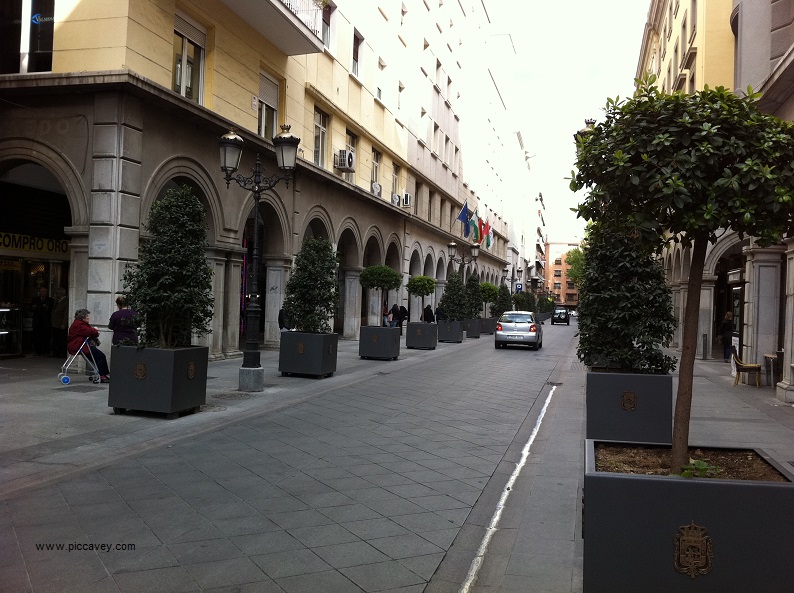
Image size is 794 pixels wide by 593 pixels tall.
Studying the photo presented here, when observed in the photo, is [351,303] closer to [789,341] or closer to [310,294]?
[310,294]

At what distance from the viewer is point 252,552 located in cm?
461

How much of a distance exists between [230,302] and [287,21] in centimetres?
746

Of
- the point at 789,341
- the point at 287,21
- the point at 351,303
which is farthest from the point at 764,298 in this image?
the point at 351,303

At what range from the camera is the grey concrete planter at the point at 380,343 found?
1952 cm

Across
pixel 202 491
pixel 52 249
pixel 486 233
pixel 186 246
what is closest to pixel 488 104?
pixel 486 233

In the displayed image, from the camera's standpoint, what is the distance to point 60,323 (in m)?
15.5

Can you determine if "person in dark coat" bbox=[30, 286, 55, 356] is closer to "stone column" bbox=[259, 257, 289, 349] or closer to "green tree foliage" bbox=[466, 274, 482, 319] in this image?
"stone column" bbox=[259, 257, 289, 349]

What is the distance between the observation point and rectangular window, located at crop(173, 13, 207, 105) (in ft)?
51.4

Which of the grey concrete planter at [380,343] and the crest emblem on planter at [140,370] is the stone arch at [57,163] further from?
the grey concrete planter at [380,343]

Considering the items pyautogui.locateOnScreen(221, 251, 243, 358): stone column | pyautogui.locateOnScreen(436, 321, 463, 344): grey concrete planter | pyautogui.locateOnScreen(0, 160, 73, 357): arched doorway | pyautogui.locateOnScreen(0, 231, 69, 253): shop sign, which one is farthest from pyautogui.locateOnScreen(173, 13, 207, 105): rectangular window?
pyautogui.locateOnScreen(436, 321, 463, 344): grey concrete planter

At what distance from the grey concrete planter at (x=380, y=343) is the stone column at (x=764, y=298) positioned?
358 inches

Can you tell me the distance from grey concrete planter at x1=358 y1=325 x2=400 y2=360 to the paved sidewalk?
7.16m

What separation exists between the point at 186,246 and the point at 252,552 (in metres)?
6.10

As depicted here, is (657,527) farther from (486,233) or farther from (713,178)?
(486,233)
